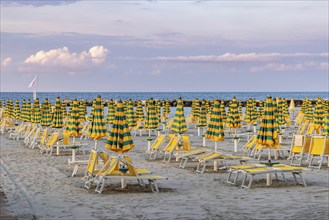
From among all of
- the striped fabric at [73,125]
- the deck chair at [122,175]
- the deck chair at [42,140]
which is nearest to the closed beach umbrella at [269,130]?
the deck chair at [122,175]

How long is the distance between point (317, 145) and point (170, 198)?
18.3 feet

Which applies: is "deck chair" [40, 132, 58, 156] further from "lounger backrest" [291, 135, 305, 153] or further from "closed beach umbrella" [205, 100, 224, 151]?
"lounger backrest" [291, 135, 305, 153]

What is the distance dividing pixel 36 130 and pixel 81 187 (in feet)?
35.7

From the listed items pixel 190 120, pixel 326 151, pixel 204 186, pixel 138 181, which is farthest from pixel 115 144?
pixel 190 120

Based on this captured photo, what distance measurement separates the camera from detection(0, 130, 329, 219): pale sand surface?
8328mm

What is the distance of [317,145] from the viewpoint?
1387 cm

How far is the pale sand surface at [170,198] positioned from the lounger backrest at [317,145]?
46 centimetres

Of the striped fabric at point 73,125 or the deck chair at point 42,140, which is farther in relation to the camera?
the deck chair at point 42,140

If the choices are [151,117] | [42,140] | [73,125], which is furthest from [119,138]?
[151,117]

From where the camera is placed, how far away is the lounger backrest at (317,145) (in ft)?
45.0

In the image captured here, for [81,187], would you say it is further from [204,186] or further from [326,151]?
[326,151]

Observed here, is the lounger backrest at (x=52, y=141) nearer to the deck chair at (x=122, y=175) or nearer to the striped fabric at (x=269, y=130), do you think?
the deck chair at (x=122, y=175)

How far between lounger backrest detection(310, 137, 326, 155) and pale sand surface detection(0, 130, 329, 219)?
462mm

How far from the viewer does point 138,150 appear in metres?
19.0
